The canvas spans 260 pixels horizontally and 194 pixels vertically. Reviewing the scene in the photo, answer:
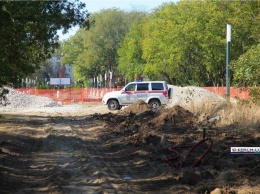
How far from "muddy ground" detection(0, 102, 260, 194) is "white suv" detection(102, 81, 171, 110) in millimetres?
A: 12901

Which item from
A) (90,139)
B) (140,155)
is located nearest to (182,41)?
(90,139)

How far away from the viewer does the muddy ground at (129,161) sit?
970cm

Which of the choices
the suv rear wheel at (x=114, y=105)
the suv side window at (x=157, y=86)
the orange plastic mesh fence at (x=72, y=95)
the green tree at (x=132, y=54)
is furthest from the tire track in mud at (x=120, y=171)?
the green tree at (x=132, y=54)

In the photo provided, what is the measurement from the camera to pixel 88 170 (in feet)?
38.5

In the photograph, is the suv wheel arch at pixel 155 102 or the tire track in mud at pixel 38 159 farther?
the suv wheel arch at pixel 155 102

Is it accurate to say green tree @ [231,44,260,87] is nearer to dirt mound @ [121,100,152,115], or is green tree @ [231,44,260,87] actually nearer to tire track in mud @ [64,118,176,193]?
dirt mound @ [121,100,152,115]

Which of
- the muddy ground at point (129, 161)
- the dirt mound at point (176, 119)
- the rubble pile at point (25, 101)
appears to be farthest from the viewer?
the rubble pile at point (25, 101)

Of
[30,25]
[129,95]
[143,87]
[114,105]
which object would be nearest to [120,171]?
[30,25]

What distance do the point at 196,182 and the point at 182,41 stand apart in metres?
48.2

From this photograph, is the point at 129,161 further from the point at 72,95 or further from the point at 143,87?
the point at 72,95

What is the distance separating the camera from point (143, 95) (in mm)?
35438

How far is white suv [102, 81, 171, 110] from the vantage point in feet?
115

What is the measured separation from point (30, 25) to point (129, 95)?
19285 millimetres

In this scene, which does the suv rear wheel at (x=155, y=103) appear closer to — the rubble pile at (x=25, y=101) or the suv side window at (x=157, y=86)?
the suv side window at (x=157, y=86)
